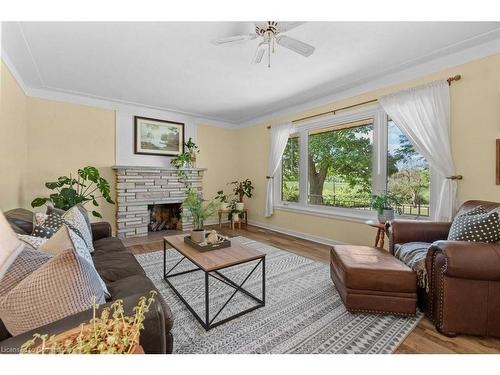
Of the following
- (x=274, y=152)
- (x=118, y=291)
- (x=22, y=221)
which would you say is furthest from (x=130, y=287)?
(x=274, y=152)

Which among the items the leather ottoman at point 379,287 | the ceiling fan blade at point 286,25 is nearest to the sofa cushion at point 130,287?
the leather ottoman at point 379,287

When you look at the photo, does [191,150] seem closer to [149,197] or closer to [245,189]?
[149,197]

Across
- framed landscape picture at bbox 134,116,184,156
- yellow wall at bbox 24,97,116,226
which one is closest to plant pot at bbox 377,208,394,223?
framed landscape picture at bbox 134,116,184,156

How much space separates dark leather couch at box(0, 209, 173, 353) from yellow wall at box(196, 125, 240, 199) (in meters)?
2.94

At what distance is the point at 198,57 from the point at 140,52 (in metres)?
0.63

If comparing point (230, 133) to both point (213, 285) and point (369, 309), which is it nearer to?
point (213, 285)

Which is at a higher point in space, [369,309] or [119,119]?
[119,119]

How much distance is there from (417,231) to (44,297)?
2.86 m

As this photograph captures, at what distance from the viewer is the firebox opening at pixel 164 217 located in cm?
488

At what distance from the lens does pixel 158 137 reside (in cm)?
472

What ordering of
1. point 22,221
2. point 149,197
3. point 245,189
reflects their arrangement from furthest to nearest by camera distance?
point 245,189, point 149,197, point 22,221

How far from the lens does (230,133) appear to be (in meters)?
5.77
